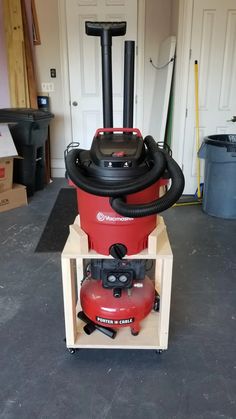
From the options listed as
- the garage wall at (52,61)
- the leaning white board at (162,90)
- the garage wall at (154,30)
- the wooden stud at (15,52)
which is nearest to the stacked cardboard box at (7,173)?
the wooden stud at (15,52)

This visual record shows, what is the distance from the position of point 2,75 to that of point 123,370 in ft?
11.5

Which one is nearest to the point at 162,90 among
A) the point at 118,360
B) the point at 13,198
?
the point at 13,198

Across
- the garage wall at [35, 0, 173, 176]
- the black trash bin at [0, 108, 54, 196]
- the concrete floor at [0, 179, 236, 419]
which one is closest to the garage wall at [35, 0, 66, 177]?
the garage wall at [35, 0, 173, 176]

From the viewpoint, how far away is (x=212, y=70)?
10.2 feet

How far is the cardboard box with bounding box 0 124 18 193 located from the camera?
298cm

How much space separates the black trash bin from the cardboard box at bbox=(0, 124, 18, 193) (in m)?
0.14

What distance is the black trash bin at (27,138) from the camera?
3137 millimetres

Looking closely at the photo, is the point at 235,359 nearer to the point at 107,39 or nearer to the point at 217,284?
the point at 217,284

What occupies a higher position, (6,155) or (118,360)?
(6,155)

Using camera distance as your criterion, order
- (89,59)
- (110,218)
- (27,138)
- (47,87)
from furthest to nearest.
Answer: (47,87)
(89,59)
(27,138)
(110,218)

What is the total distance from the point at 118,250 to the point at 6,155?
7.21 ft

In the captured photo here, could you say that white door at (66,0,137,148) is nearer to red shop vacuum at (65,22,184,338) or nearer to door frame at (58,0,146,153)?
door frame at (58,0,146,153)

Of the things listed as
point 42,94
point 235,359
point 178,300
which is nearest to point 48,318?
point 178,300

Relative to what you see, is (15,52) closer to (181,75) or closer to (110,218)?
(181,75)
